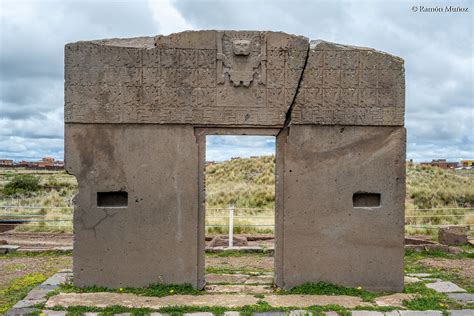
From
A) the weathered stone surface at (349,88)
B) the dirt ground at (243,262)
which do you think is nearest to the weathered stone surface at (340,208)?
the weathered stone surface at (349,88)

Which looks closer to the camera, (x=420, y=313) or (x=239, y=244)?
(x=420, y=313)

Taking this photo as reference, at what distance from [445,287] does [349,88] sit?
3.27 m

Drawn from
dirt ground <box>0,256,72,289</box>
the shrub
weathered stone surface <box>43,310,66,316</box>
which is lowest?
dirt ground <box>0,256,72,289</box>

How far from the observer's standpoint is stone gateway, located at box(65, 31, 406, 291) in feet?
22.9

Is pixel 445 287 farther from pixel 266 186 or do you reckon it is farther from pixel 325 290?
pixel 266 186

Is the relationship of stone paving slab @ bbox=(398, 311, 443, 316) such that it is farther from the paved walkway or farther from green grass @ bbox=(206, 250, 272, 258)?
green grass @ bbox=(206, 250, 272, 258)

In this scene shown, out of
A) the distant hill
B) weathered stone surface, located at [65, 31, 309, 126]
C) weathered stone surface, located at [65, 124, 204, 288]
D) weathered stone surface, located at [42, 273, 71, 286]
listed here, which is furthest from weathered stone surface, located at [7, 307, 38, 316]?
the distant hill

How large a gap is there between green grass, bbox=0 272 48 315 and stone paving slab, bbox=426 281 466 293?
5.91 meters

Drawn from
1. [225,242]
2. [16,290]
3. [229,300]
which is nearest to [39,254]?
[16,290]

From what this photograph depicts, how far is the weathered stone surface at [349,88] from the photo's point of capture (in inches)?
277

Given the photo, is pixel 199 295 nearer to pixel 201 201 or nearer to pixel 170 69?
pixel 201 201

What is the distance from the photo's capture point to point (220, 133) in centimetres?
714

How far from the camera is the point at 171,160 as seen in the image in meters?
7.00

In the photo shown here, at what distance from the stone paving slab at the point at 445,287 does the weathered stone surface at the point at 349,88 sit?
2.47 meters
